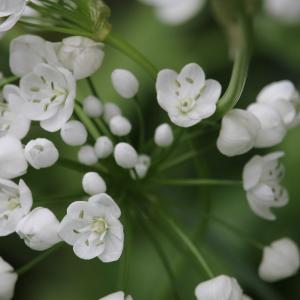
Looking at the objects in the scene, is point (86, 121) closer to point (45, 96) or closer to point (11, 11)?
point (45, 96)

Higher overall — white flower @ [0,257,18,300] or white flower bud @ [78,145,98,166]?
white flower bud @ [78,145,98,166]

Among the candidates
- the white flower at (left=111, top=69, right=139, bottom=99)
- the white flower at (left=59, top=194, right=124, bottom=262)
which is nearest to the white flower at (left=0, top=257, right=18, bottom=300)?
the white flower at (left=59, top=194, right=124, bottom=262)

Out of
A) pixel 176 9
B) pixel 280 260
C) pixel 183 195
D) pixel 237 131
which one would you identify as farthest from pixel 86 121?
pixel 176 9

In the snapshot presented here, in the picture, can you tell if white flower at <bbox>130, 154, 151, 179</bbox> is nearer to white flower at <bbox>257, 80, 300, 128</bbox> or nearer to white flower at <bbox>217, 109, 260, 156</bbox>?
white flower at <bbox>217, 109, 260, 156</bbox>

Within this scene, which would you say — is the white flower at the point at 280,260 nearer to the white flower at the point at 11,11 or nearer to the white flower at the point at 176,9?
the white flower at the point at 11,11

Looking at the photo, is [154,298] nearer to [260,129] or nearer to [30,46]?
[260,129]

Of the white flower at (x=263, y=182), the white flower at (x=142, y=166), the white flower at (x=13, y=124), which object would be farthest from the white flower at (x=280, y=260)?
the white flower at (x=13, y=124)
